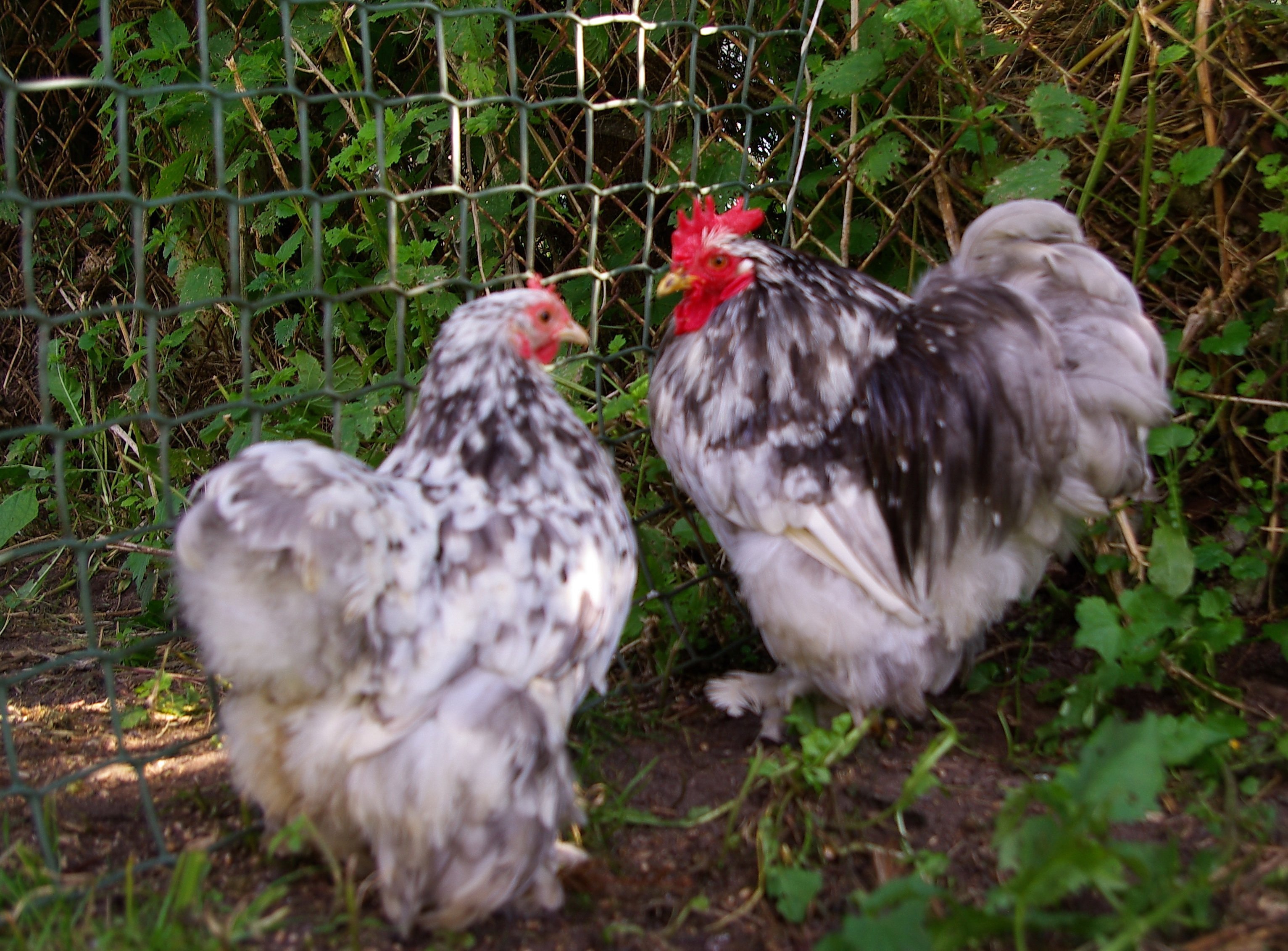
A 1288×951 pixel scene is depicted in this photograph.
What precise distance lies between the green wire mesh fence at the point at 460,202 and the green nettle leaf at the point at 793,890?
0.88m

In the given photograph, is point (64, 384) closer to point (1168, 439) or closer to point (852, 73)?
point (852, 73)

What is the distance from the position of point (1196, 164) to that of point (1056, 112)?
0.44 metres

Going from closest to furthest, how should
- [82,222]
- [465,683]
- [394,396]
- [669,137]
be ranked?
[465,683]
[394,396]
[669,137]
[82,222]

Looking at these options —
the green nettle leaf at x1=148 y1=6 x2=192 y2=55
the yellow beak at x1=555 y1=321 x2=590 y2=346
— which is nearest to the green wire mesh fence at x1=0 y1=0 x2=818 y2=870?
the green nettle leaf at x1=148 y1=6 x2=192 y2=55

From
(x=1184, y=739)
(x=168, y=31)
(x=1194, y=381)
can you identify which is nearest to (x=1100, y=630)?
(x=1184, y=739)

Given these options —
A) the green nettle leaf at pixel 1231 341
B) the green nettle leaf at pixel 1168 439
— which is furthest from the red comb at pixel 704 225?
the green nettle leaf at pixel 1231 341

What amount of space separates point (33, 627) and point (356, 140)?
1962 mm

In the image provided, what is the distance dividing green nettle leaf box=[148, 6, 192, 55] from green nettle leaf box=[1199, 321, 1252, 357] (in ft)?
11.3

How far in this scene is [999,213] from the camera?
2.51 metres

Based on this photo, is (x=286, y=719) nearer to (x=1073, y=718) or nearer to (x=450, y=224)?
(x=1073, y=718)

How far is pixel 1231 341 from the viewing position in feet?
9.18

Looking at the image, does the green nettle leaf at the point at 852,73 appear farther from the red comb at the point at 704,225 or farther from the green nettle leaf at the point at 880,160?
the red comb at the point at 704,225

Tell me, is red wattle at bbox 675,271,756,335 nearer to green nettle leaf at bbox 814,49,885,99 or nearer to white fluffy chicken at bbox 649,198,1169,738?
white fluffy chicken at bbox 649,198,1169,738

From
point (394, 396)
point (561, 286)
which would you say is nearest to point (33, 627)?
point (394, 396)
